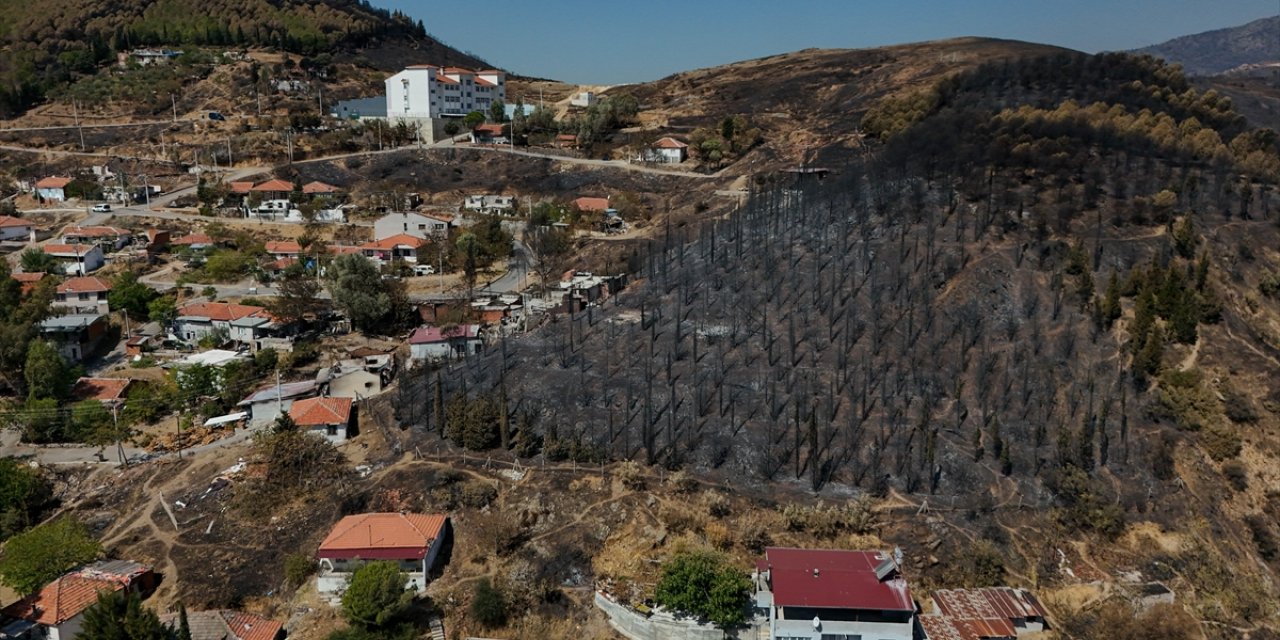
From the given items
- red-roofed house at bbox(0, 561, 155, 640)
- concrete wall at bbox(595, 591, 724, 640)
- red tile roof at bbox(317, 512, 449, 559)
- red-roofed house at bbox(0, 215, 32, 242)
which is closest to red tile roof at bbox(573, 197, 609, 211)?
red-roofed house at bbox(0, 215, 32, 242)

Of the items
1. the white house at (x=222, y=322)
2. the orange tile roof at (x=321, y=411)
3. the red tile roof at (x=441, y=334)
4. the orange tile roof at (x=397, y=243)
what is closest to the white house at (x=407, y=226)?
the orange tile roof at (x=397, y=243)

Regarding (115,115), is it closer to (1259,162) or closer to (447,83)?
(447,83)

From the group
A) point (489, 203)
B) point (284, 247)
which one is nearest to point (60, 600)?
point (284, 247)

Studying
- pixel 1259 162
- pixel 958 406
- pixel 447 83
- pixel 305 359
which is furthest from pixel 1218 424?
pixel 447 83

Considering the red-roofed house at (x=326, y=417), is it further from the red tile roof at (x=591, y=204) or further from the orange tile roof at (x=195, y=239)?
the red tile roof at (x=591, y=204)

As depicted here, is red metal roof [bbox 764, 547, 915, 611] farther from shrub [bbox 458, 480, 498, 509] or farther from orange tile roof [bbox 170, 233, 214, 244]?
orange tile roof [bbox 170, 233, 214, 244]
